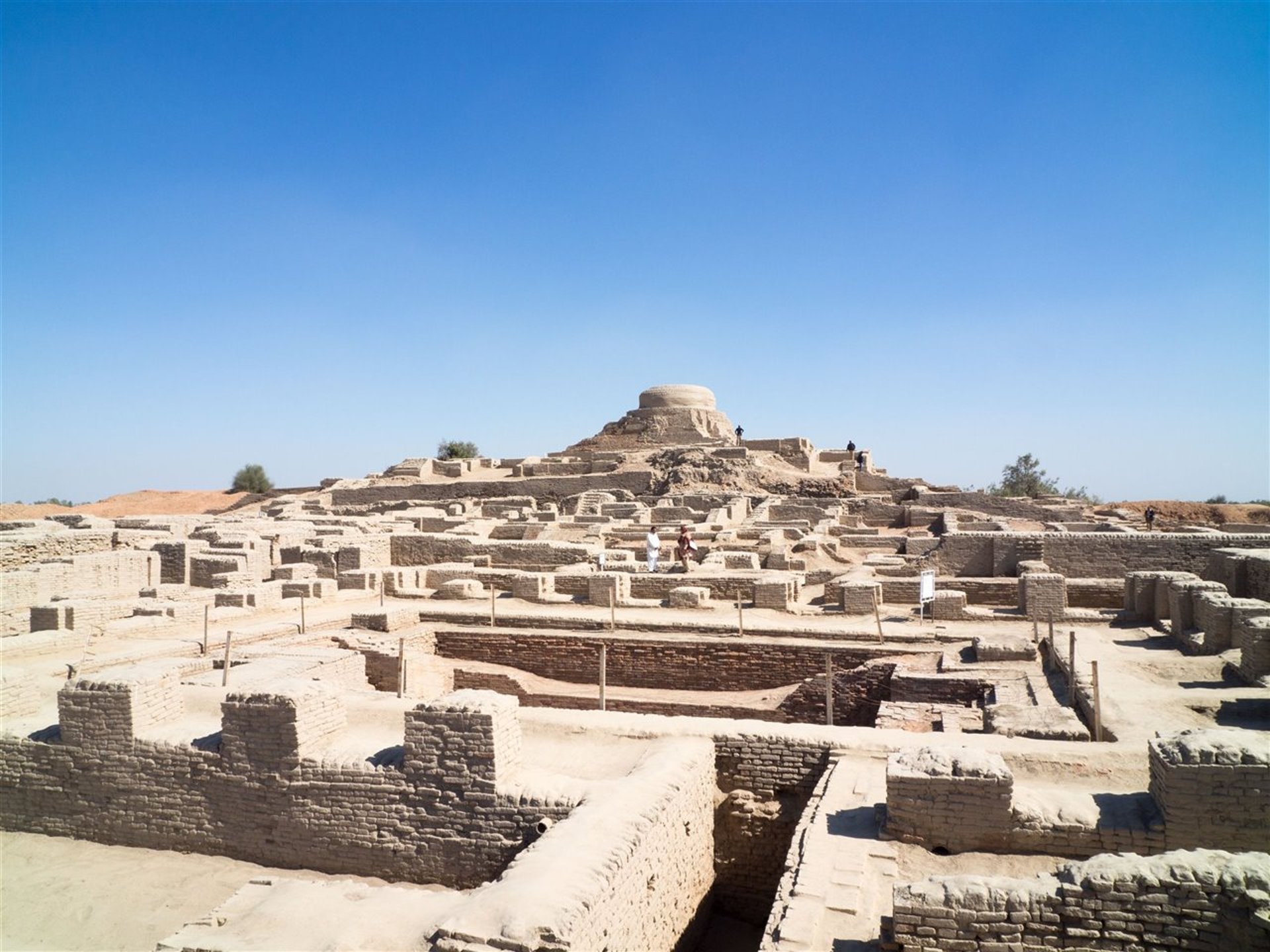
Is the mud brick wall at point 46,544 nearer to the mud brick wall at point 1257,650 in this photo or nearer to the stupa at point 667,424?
the mud brick wall at point 1257,650

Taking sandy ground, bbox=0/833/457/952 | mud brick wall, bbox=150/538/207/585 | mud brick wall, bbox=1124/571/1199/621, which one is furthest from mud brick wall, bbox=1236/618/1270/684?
mud brick wall, bbox=150/538/207/585

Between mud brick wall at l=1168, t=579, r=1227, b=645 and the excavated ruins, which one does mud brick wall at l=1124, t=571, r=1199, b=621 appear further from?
mud brick wall at l=1168, t=579, r=1227, b=645

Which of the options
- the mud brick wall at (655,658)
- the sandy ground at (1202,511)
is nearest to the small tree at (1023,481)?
the sandy ground at (1202,511)

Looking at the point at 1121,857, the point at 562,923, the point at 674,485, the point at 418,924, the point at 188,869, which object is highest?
the point at 674,485

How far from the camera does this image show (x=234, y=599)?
13492 mm

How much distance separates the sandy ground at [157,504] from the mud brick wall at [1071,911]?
138 feet

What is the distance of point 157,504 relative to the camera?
160 ft

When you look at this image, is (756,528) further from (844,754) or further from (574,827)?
(574,827)

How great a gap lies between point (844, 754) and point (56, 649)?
10156 millimetres

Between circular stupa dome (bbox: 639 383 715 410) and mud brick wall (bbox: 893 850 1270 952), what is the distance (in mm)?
37926

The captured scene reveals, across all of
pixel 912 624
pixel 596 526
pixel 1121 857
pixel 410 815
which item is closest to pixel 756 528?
pixel 596 526

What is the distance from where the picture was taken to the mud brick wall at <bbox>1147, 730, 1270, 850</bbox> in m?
4.89

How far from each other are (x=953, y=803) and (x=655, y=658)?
Answer: 7.40 meters

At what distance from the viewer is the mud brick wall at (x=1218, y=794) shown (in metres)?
4.89
